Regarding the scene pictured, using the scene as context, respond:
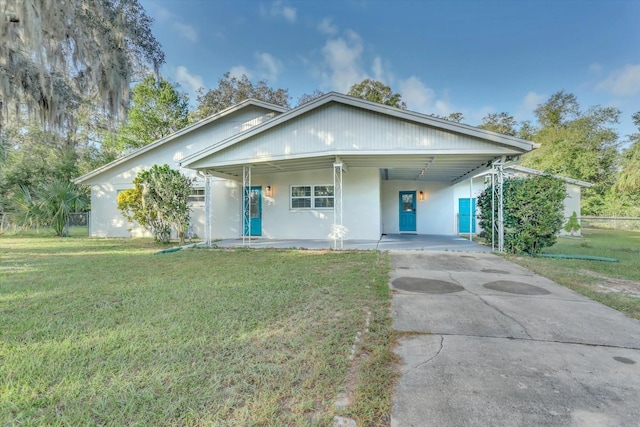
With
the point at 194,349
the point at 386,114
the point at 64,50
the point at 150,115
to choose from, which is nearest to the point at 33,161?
the point at 150,115

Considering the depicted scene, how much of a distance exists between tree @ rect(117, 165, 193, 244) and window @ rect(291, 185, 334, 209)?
387 cm

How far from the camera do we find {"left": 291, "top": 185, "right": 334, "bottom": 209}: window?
10.9 m

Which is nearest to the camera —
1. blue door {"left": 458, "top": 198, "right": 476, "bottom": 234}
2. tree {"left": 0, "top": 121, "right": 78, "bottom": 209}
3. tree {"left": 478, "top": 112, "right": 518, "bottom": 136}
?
blue door {"left": 458, "top": 198, "right": 476, "bottom": 234}

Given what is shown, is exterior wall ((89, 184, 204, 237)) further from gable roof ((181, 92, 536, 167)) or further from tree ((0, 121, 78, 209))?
tree ((0, 121, 78, 209))

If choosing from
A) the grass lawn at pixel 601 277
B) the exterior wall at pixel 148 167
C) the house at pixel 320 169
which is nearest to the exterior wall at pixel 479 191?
the house at pixel 320 169

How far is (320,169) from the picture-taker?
1084 cm

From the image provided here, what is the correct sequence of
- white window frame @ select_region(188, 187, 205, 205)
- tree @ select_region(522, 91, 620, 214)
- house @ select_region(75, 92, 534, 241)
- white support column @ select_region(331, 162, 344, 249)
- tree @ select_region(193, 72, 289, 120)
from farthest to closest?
tree @ select_region(193, 72, 289, 120) < tree @ select_region(522, 91, 620, 214) < white window frame @ select_region(188, 187, 205, 205) < white support column @ select_region(331, 162, 344, 249) < house @ select_region(75, 92, 534, 241)

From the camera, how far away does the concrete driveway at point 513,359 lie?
1.77 metres

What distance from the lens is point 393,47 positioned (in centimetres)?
1691

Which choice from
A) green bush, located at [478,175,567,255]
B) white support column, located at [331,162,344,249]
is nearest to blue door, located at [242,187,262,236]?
white support column, located at [331,162,344,249]

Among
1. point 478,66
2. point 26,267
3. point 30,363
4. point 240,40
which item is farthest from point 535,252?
point 240,40

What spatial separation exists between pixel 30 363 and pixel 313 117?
309 inches

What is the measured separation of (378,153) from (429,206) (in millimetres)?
6904

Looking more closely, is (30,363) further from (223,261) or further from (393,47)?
(393,47)
